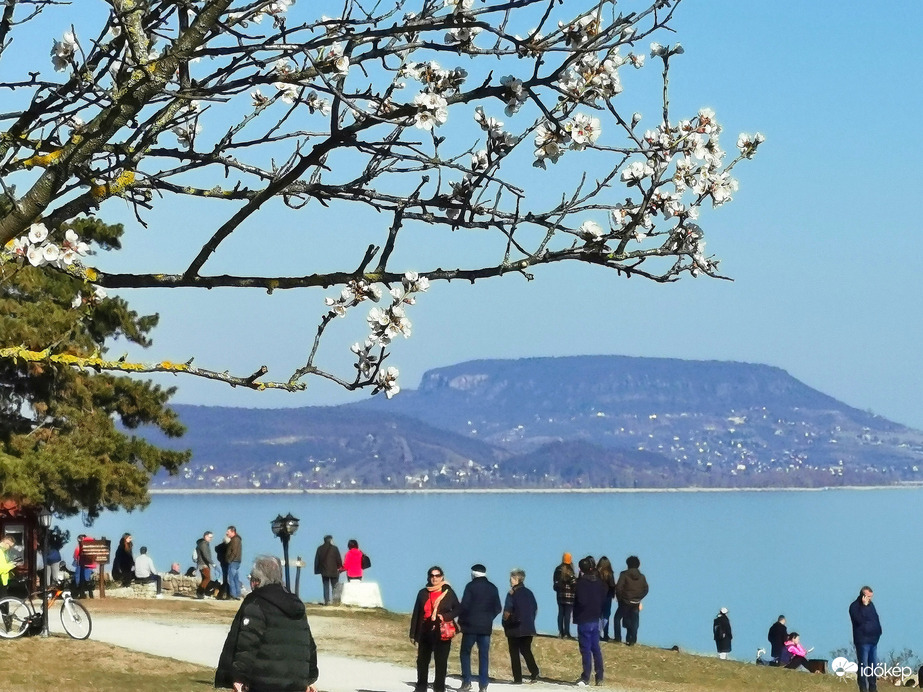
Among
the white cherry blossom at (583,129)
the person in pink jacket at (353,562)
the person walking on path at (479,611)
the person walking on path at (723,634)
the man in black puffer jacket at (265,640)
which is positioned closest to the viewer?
the white cherry blossom at (583,129)

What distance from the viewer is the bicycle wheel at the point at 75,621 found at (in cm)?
2097

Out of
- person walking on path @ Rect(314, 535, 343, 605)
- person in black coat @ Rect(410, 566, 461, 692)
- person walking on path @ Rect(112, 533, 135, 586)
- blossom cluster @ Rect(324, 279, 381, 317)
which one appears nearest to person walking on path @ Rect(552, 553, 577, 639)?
person walking on path @ Rect(314, 535, 343, 605)

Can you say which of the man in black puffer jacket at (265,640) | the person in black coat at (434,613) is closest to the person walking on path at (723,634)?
the person in black coat at (434,613)

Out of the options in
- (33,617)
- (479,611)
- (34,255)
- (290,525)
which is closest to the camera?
(34,255)

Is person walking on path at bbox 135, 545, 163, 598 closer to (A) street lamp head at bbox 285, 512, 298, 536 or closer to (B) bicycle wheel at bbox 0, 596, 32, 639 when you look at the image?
(A) street lamp head at bbox 285, 512, 298, 536

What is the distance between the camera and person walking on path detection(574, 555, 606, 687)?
63.0 ft

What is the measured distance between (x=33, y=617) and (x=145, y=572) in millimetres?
12391

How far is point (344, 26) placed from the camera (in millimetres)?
6621

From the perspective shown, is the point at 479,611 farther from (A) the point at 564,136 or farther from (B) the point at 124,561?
(B) the point at 124,561

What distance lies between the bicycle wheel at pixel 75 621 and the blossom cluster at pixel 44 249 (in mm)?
15386

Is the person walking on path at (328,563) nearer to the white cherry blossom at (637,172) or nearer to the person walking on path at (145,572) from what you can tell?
the person walking on path at (145,572)

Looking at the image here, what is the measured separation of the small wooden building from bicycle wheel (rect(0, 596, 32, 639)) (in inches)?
175

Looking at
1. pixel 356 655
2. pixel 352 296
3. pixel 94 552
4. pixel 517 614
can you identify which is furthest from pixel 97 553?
pixel 352 296

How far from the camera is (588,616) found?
63.6 feet
